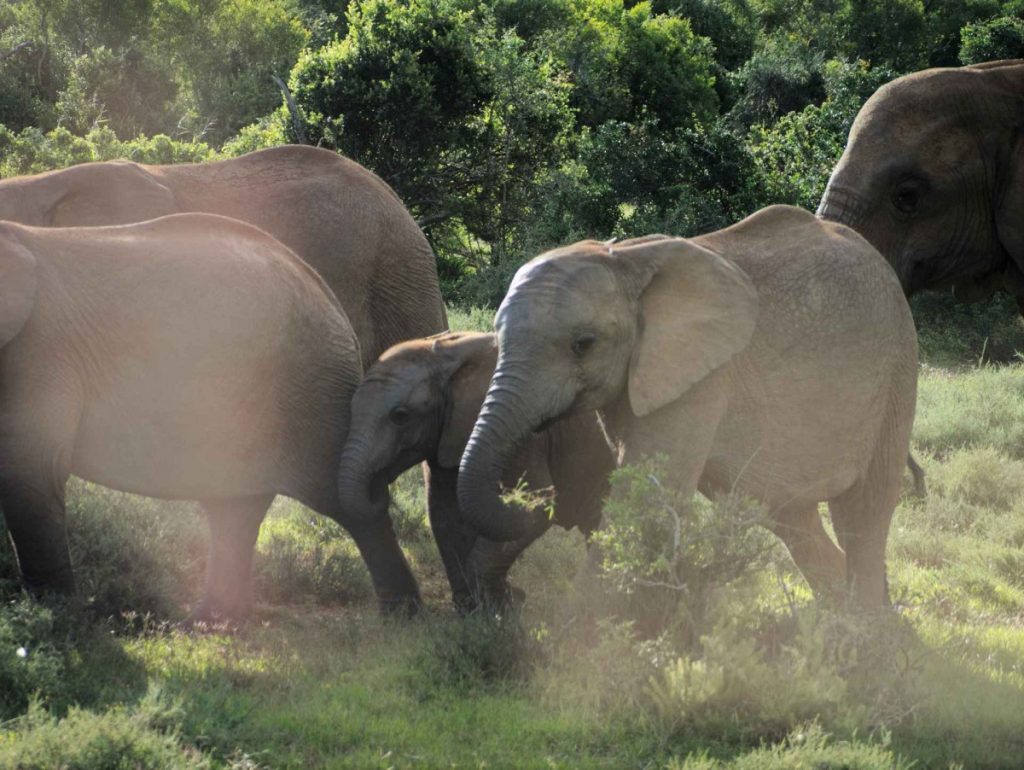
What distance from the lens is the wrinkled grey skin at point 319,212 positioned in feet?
27.1

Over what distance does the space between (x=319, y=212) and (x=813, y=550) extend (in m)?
3.28

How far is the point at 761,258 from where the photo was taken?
6.39 metres

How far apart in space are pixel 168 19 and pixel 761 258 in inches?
1042

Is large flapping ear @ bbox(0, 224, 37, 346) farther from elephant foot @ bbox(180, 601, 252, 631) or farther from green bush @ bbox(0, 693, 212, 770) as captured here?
green bush @ bbox(0, 693, 212, 770)

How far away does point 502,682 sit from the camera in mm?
5723

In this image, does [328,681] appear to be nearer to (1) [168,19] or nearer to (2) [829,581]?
(2) [829,581]

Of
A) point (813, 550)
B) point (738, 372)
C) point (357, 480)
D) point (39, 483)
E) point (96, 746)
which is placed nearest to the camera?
point (96, 746)

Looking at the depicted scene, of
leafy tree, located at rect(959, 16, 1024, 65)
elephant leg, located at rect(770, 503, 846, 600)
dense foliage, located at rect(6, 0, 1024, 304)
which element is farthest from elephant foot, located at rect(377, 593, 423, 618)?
leafy tree, located at rect(959, 16, 1024, 65)

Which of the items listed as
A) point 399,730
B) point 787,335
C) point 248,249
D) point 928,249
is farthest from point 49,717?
point 928,249

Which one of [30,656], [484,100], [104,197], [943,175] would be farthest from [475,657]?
[484,100]

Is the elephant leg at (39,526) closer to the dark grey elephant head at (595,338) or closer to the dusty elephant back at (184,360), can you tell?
the dusty elephant back at (184,360)

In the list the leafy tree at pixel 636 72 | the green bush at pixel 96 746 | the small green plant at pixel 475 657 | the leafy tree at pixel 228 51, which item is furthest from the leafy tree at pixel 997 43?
the green bush at pixel 96 746

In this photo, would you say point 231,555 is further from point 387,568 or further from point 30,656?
point 30,656

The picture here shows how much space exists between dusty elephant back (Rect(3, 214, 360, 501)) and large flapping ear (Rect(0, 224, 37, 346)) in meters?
0.10
